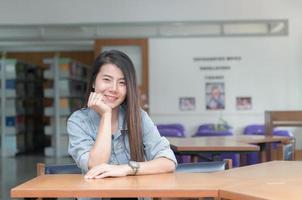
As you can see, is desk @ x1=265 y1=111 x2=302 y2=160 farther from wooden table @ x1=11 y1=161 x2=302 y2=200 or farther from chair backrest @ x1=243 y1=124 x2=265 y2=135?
wooden table @ x1=11 y1=161 x2=302 y2=200

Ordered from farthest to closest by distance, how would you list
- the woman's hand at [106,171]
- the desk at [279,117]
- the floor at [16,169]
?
the floor at [16,169] → the desk at [279,117] → the woman's hand at [106,171]

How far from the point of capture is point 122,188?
1544 mm

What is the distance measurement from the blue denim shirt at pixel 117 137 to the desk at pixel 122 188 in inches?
11.7

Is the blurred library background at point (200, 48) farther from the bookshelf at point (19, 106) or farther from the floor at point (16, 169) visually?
the bookshelf at point (19, 106)

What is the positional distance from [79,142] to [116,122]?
208mm

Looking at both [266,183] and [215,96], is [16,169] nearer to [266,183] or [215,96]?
[215,96]

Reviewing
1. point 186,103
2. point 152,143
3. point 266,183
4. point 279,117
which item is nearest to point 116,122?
point 152,143

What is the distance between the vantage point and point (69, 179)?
5.87 feet

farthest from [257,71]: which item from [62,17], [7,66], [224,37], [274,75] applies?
[7,66]

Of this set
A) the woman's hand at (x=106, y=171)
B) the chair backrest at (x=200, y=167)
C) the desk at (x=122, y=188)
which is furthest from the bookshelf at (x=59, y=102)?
the desk at (x=122, y=188)

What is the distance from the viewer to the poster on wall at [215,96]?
27.0 feet

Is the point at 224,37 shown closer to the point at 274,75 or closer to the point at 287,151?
the point at 274,75

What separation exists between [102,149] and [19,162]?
736 cm

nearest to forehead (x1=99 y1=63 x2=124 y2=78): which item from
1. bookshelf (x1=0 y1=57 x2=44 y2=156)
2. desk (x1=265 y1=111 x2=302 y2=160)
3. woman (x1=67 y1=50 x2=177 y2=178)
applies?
woman (x1=67 y1=50 x2=177 y2=178)
